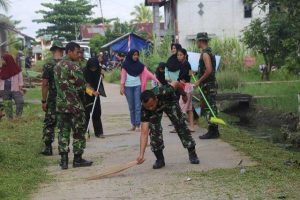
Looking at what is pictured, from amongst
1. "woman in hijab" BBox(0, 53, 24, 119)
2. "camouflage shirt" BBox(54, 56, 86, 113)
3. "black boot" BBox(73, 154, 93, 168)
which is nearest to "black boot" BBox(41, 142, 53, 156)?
"black boot" BBox(73, 154, 93, 168)

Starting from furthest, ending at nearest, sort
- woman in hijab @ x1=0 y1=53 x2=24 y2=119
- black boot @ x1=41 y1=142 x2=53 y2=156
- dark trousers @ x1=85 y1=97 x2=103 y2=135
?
woman in hijab @ x1=0 y1=53 x2=24 y2=119 → dark trousers @ x1=85 y1=97 x2=103 y2=135 → black boot @ x1=41 y1=142 x2=53 y2=156

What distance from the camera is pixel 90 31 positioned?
60406mm

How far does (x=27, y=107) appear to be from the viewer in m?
15.9

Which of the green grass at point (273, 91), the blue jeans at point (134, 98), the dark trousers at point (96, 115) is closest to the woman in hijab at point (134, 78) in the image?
the blue jeans at point (134, 98)

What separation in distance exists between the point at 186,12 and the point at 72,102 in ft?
93.6

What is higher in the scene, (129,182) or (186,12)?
(186,12)

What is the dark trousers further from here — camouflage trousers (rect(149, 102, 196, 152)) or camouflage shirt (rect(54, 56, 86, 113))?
camouflage trousers (rect(149, 102, 196, 152))

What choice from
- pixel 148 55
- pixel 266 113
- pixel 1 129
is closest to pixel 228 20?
pixel 148 55

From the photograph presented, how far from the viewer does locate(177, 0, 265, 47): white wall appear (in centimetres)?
3522

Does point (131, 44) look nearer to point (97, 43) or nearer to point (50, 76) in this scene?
point (97, 43)

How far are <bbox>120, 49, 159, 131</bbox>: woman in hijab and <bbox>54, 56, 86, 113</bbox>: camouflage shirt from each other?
318 cm

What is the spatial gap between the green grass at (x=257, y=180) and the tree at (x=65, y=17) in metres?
54.8

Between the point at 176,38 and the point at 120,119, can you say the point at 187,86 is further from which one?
the point at 176,38

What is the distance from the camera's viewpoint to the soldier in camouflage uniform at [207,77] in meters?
8.96
